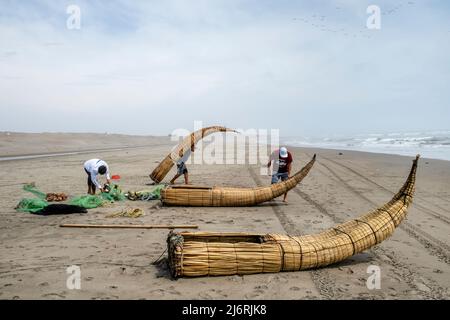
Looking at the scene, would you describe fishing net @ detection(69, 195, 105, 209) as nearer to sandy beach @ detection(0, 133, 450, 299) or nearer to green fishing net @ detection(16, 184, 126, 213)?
green fishing net @ detection(16, 184, 126, 213)

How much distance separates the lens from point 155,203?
10172 millimetres

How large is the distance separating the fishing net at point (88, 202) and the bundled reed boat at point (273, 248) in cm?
471

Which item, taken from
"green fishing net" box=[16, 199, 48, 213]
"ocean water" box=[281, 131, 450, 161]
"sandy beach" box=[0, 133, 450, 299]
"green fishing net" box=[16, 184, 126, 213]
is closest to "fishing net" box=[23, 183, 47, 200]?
"green fishing net" box=[16, 184, 126, 213]

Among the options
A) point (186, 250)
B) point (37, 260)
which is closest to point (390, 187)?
point (186, 250)

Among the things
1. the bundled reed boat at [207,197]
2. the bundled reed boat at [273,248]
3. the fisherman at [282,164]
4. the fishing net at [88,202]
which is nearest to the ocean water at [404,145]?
the fisherman at [282,164]

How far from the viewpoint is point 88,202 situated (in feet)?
30.6

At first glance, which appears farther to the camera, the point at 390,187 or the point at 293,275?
the point at 390,187

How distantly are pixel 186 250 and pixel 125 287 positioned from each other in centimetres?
89

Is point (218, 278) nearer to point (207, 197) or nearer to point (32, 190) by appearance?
point (207, 197)

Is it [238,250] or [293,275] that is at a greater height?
[238,250]

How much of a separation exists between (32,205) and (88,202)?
1295mm

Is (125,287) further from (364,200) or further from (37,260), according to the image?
(364,200)
